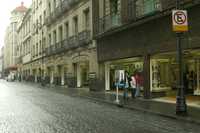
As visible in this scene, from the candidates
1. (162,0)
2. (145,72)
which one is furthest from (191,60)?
(162,0)

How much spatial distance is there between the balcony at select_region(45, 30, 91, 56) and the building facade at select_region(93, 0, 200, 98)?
4209 millimetres

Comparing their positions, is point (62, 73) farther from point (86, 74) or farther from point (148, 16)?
point (148, 16)

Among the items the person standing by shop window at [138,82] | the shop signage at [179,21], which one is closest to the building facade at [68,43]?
the person standing by shop window at [138,82]

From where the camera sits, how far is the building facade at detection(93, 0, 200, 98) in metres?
17.9

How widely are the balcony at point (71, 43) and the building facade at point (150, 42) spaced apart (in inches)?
166

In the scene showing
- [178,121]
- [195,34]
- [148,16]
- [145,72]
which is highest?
[148,16]

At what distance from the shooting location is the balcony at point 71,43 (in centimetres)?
3123

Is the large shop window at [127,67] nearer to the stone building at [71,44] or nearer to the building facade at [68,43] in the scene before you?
the building facade at [68,43]

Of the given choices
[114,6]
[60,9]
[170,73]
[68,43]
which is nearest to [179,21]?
[170,73]

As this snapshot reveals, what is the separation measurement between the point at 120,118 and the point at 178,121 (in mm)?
2082

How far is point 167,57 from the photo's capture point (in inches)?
827

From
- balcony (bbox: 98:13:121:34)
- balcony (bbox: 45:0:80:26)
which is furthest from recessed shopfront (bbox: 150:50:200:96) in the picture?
balcony (bbox: 45:0:80:26)

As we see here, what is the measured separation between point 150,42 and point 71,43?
1718 cm

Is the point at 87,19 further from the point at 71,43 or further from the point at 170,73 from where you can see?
the point at 170,73
